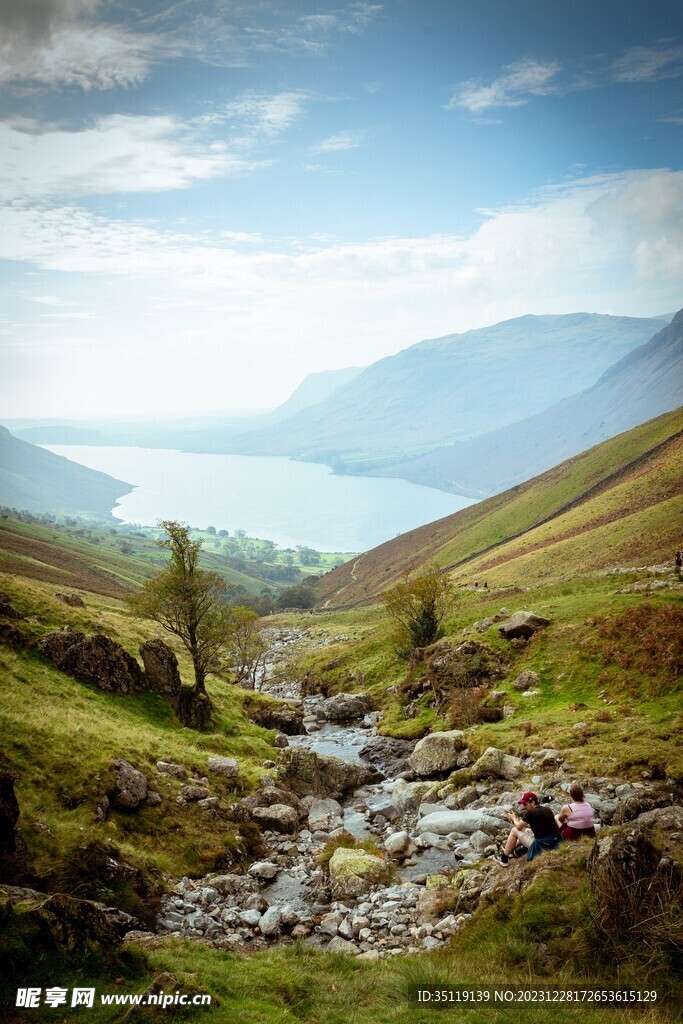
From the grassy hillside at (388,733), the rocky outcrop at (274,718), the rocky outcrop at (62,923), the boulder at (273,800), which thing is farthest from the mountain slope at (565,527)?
the rocky outcrop at (62,923)

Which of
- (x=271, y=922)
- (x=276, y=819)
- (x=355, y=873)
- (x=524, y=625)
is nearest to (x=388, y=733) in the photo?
(x=524, y=625)

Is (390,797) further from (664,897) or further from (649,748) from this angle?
(664,897)

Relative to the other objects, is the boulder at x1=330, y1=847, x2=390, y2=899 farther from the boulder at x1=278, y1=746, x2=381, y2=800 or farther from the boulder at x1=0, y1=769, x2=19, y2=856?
the boulder at x1=0, y1=769, x2=19, y2=856

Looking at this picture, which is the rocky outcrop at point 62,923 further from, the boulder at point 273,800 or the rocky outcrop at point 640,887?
the boulder at point 273,800

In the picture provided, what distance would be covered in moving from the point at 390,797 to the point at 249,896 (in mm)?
10080

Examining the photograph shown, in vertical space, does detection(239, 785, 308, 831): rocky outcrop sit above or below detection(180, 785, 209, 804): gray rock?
below

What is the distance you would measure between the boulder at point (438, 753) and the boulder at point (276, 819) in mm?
7657

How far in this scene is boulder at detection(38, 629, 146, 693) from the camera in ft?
93.2

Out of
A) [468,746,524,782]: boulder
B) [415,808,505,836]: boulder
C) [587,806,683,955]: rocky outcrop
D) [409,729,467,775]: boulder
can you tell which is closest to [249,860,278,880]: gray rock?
[415,808,505,836]: boulder

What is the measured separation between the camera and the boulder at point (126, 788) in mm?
20172

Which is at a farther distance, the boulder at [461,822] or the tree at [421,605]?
the tree at [421,605]

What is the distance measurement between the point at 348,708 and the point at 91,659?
71.1 feet

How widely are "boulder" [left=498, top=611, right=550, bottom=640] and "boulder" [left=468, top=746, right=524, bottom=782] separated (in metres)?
12.9

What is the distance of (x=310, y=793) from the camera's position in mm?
28078
